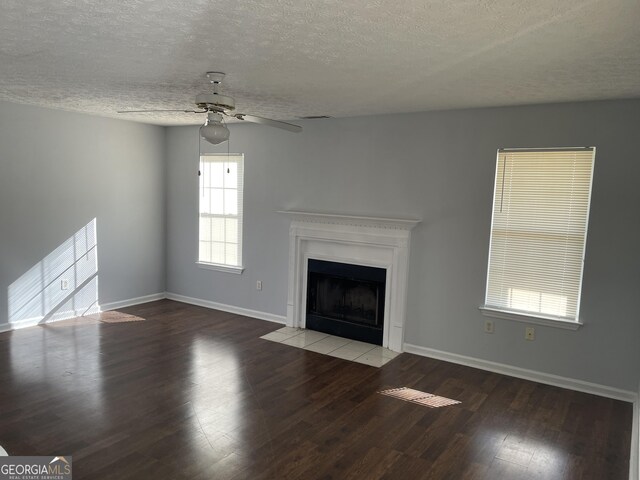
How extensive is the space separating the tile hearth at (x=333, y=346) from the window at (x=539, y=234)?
3.83 ft

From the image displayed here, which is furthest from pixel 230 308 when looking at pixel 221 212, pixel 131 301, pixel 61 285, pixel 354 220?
pixel 354 220

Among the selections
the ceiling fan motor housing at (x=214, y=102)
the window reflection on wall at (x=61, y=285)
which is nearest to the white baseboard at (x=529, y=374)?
the ceiling fan motor housing at (x=214, y=102)

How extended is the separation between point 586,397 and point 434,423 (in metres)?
1.48

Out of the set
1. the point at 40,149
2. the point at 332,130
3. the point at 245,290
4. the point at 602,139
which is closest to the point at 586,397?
the point at 602,139

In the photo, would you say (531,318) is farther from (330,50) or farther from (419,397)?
(330,50)

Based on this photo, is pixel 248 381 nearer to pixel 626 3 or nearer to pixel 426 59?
pixel 426 59

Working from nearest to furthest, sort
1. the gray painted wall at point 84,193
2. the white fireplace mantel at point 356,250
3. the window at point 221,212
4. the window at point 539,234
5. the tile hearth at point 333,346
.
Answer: the window at point 539,234 < the tile hearth at point 333,346 < the white fireplace mantel at point 356,250 < the gray painted wall at point 84,193 < the window at point 221,212

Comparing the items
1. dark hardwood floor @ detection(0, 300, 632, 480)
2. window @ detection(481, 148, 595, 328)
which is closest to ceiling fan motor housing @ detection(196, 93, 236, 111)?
dark hardwood floor @ detection(0, 300, 632, 480)

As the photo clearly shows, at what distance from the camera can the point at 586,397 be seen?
12.9 feet

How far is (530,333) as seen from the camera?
13.9 ft

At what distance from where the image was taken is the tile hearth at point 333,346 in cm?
472

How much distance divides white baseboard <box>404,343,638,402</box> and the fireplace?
50 centimetres

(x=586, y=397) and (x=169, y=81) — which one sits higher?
(x=169, y=81)

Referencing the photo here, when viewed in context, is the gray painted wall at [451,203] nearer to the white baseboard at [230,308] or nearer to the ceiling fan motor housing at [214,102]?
the white baseboard at [230,308]
